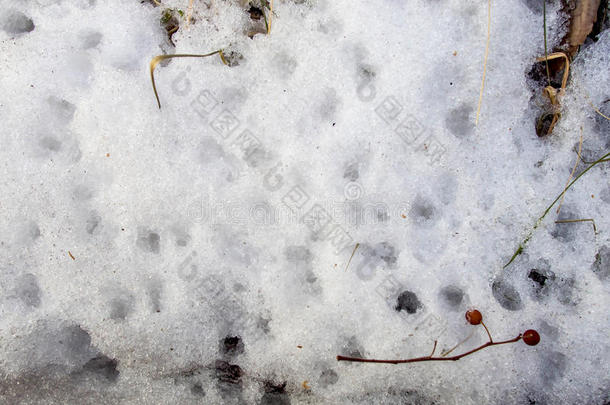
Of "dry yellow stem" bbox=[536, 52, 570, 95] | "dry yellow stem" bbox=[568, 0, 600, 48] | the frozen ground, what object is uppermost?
"dry yellow stem" bbox=[568, 0, 600, 48]

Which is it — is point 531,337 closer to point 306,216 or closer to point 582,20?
point 306,216

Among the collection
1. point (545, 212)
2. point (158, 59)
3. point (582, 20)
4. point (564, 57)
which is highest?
point (582, 20)

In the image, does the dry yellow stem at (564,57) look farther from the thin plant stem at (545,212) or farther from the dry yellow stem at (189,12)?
the dry yellow stem at (189,12)

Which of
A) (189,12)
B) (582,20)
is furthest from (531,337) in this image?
(189,12)

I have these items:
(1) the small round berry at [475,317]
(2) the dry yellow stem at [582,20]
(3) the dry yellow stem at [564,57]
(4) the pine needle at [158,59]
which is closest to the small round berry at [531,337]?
(1) the small round berry at [475,317]

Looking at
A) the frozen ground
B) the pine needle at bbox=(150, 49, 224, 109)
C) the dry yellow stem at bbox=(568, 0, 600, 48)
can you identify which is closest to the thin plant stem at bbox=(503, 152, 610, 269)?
the frozen ground

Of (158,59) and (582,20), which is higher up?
(582,20)

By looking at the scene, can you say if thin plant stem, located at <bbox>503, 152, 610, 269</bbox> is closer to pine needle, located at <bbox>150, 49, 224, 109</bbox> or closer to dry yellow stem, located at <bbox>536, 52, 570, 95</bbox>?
dry yellow stem, located at <bbox>536, 52, 570, 95</bbox>
